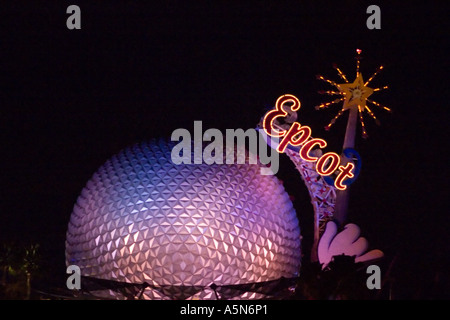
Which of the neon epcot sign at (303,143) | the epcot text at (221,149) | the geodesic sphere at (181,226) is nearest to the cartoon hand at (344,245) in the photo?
the geodesic sphere at (181,226)

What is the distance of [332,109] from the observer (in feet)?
126

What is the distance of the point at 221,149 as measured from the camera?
1226 inches

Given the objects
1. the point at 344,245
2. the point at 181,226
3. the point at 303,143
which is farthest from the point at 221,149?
the point at 344,245

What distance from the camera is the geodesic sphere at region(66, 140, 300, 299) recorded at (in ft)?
92.3

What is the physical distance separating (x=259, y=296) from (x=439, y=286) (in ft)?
24.6

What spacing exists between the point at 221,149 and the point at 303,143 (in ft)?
12.4

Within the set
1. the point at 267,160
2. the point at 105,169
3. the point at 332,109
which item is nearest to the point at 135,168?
the point at 105,169

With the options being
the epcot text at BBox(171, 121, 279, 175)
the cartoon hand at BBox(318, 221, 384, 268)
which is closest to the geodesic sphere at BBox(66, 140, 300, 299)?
the epcot text at BBox(171, 121, 279, 175)

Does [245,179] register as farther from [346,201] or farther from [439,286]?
[439,286]

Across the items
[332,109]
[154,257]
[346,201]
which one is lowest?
[154,257]

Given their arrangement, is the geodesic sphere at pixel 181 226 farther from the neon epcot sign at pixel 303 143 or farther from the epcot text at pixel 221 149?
the neon epcot sign at pixel 303 143

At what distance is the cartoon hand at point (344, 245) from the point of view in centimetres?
2983
